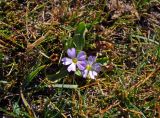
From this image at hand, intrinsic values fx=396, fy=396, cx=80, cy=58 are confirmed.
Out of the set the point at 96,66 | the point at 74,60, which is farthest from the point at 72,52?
the point at 96,66

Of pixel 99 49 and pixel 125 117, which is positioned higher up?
pixel 99 49

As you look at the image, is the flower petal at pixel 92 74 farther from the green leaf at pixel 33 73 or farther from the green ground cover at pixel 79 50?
the green leaf at pixel 33 73

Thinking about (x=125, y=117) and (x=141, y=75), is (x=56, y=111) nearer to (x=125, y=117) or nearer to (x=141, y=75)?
(x=125, y=117)

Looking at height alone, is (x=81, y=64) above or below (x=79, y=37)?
below

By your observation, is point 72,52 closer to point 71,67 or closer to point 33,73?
point 71,67

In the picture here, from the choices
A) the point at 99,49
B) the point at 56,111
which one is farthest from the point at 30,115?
the point at 99,49

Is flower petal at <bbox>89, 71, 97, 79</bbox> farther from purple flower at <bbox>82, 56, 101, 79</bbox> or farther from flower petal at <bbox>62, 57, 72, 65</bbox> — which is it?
flower petal at <bbox>62, 57, 72, 65</bbox>

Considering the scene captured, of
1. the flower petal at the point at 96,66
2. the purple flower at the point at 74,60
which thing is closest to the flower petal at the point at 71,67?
the purple flower at the point at 74,60

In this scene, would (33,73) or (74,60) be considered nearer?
(33,73)
